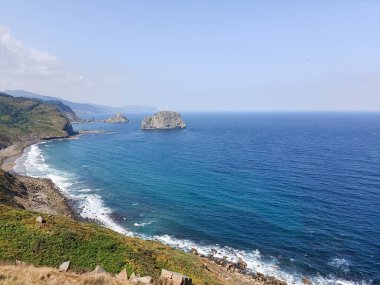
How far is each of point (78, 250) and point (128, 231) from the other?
29126mm

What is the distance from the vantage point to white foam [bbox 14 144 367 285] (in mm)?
52906

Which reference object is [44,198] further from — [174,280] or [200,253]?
[174,280]

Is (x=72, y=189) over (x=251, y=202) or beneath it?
beneath

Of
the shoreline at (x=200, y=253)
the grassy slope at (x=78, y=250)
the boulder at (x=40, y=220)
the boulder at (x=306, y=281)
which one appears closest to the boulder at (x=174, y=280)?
the grassy slope at (x=78, y=250)

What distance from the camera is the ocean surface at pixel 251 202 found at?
59062 mm

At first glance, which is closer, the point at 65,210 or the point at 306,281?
the point at 306,281

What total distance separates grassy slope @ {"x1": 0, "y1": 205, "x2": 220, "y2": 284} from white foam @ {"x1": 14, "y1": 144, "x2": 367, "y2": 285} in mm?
15493

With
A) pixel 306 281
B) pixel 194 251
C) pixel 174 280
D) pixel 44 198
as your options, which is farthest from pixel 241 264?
pixel 44 198

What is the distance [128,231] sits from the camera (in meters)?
70.5

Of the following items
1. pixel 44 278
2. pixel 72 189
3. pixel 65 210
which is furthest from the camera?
pixel 72 189

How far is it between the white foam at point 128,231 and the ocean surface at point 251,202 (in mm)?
252

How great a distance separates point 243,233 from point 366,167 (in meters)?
81.0

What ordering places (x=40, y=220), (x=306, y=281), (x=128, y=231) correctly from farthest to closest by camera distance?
(x=128, y=231), (x=306, y=281), (x=40, y=220)

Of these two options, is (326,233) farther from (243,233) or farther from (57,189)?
(57,189)
